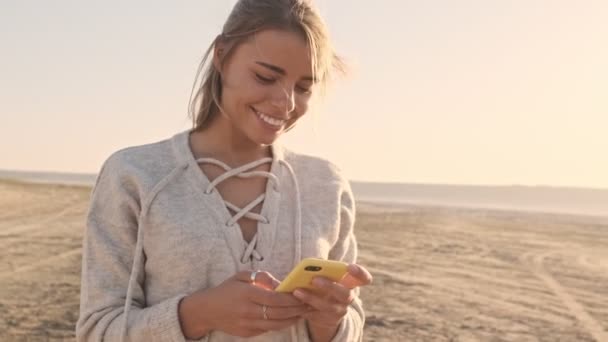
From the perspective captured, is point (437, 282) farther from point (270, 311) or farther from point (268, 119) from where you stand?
point (270, 311)

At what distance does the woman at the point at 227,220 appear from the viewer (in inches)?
67.2

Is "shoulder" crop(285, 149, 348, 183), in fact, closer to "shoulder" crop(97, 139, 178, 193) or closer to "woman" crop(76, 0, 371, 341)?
"woman" crop(76, 0, 371, 341)

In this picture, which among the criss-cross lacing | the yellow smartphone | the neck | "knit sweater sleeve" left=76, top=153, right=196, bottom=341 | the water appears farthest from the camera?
the water

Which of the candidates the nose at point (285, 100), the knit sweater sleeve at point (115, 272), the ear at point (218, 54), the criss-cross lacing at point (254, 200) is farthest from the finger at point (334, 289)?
the ear at point (218, 54)

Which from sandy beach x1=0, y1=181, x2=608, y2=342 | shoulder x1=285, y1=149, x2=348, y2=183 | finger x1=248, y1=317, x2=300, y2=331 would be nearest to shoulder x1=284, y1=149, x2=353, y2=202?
shoulder x1=285, y1=149, x2=348, y2=183

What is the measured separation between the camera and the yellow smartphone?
1.62 metres

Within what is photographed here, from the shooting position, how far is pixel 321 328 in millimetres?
1854

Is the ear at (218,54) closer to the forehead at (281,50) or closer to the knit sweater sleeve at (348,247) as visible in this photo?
the forehead at (281,50)

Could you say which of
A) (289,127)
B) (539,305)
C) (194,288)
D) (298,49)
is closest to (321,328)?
(194,288)

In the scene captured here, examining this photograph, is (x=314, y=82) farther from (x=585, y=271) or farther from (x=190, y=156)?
(x=585, y=271)

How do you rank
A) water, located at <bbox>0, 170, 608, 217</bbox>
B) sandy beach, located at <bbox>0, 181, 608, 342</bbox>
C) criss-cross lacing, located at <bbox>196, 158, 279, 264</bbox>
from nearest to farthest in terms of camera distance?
criss-cross lacing, located at <bbox>196, 158, 279, 264</bbox> → sandy beach, located at <bbox>0, 181, 608, 342</bbox> → water, located at <bbox>0, 170, 608, 217</bbox>

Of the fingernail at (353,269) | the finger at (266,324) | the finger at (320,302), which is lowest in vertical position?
the finger at (266,324)

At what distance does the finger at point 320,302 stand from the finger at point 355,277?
6cm

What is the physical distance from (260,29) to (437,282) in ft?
22.9
